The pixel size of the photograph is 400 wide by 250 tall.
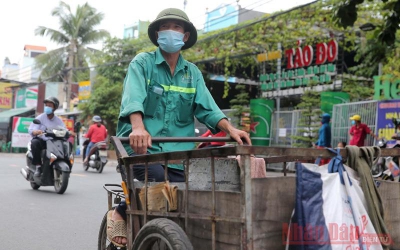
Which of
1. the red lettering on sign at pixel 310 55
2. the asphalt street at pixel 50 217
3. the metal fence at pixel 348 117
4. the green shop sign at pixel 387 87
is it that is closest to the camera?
the asphalt street at pixel 50 217

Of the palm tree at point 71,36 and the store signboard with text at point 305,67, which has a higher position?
the palm tree at point 71,36

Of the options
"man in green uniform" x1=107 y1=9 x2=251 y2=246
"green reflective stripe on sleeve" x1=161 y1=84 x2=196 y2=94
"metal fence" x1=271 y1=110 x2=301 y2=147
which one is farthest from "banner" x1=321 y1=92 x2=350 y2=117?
"green reflective stripe on sleeve" x1=161 y1=84 x2=196 y2=94

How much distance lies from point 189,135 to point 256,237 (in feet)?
4.43

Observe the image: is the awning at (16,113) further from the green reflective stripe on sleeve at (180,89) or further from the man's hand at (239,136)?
the man's hand at (239,136)

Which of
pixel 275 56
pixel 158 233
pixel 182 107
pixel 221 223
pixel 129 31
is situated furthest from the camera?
pixel 129 31

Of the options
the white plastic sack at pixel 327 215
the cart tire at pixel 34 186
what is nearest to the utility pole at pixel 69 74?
the cart tire at pixel 34 186

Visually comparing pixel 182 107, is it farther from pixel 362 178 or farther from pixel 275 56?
pixel 275 56

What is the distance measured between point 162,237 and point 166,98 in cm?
109

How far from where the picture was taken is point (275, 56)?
19.1 metres

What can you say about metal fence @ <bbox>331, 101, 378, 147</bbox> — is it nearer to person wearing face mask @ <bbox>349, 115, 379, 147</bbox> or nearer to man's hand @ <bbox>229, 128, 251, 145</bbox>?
person wearing face mask @ <bbox>349, 115, 379, 147</bbox>

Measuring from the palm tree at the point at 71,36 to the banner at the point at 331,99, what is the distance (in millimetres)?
21679

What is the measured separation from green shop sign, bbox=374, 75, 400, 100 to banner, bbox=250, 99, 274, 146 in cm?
514

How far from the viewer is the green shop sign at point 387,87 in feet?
44.5

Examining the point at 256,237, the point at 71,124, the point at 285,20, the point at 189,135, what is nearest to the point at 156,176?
the point at 189,135
